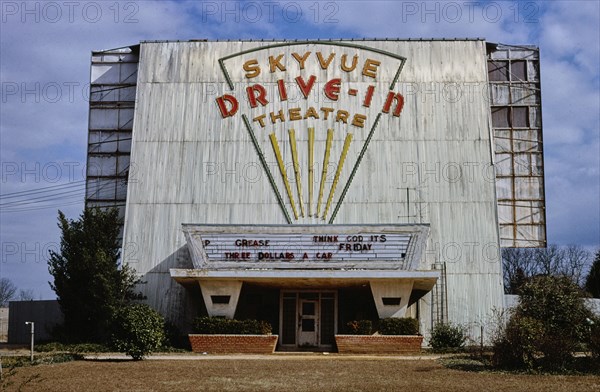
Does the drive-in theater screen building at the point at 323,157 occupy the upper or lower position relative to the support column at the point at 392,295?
upper

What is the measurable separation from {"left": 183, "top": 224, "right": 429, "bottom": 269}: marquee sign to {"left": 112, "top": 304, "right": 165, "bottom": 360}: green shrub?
23.0ft

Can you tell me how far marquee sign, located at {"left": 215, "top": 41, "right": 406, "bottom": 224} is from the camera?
4028 centimetres

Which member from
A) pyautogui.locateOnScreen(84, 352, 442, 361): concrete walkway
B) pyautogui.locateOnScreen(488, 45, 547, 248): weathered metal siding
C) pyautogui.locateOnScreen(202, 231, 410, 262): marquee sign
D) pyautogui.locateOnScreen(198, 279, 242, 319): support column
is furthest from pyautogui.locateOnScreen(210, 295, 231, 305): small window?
pyautogui.locateOnScreen(488, 45, 547, 248): weathered metal siding

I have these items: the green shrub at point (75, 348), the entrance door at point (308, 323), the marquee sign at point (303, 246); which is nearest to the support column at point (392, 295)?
the marquee sign at point (303, 246)

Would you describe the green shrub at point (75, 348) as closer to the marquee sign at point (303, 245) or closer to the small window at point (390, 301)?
the marquee sign at point (303, 245)

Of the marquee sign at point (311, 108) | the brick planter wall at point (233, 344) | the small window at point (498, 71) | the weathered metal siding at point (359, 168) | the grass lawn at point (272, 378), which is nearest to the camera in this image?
the grass lawn at point (272, 378)

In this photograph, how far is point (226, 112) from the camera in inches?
1644

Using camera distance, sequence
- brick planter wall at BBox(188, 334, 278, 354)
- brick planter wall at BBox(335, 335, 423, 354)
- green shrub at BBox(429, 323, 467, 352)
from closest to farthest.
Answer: brick planter wall at BBox(188, 334, 278, 354)
brick planter wall at BBox(335, 335, 423, 354)
green shrub at BBox(429, 323, 467, 352)

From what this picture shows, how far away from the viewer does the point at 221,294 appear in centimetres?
3553

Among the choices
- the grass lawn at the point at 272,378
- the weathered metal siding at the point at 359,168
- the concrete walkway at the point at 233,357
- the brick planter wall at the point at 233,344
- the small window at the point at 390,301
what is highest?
the weathered metal siding at the point at 359,168

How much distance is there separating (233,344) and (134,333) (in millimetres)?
6559

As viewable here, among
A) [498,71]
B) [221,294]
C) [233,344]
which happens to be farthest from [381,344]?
[498,71]

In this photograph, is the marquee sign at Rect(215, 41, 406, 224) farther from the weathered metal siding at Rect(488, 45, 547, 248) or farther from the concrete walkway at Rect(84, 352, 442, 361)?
the concrete walkway at Rect(84, 352, 442, 361)

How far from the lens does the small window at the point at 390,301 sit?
35.3 meters
